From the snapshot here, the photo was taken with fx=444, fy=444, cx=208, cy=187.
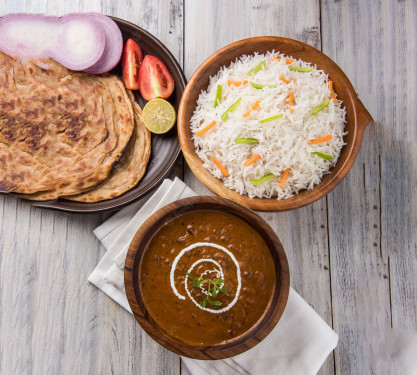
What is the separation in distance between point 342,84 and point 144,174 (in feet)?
4.31

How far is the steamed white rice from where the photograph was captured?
2521mm

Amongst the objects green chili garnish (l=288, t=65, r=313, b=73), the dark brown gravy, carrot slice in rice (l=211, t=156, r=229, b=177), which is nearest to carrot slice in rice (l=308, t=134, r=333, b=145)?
green chili garnish (l=288, t=65, r=313, b=73)

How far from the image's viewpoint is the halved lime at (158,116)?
8.96ft

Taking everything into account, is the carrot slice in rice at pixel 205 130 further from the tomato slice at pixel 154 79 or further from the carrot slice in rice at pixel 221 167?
the tomato slice at pixel 154 79

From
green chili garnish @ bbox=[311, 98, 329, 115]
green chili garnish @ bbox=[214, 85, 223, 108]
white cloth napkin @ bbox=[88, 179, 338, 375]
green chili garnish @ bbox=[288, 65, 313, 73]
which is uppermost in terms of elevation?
green chili garnish @ bbox=[288, 65, 313, 73]

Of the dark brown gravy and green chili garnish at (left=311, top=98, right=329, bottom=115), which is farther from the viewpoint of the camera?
green chili garnish at (left=311, top=98, right=329, bottom=115)

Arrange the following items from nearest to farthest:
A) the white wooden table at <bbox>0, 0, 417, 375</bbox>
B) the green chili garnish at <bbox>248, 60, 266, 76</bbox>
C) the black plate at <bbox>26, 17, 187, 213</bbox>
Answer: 1. the green chili garnish at <bbox>248, 60, 266, 76</bbox>
2. the black plate at <bbox>26, 17, 187, 213</bbox>
3. the white wooden table at <bbox>0, 0, 417, 375</bbox>

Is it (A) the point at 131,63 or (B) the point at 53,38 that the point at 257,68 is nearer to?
(A) the point at 131,63

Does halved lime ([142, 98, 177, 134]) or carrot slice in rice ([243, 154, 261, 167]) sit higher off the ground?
halved lime ([142, 98, 177, 134])

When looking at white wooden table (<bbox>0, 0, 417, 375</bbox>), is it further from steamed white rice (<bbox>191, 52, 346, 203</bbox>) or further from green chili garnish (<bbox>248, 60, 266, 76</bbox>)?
green chili garnish (<bbox>248, 60, 266, 76</bbox>)

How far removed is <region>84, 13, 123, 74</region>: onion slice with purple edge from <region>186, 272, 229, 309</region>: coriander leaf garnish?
1424 millimetres

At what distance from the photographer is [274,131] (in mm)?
2516

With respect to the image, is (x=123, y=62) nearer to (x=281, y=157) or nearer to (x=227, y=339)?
(x=281, y=157)

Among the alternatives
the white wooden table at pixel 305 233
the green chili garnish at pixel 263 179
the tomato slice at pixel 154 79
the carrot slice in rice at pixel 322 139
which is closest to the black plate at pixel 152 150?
the tomato slice at pixel 154 79
